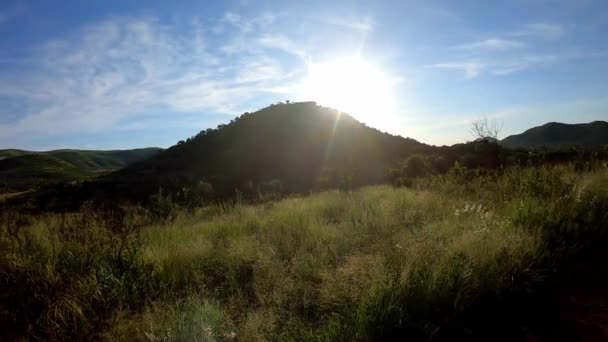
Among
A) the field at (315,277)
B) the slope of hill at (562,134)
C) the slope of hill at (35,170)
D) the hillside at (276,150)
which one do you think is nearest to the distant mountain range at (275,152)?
the hillside at (276,150)

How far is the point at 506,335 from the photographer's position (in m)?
2.95

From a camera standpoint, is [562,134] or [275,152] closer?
[275,152]

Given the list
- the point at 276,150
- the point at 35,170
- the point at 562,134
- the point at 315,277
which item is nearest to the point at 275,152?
the point at 276,150

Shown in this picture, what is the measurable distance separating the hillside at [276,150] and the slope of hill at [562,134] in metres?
56.0

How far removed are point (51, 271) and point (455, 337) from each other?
418cm

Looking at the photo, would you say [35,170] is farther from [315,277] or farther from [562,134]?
[562,134]

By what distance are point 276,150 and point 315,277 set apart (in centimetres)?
4009

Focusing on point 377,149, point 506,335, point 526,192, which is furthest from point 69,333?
point 377,149

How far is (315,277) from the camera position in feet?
13.2

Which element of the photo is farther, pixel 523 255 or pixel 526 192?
pixel 526 192

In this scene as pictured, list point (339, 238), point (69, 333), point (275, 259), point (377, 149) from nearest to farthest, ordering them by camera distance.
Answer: point (69, 333) → point (275, 259) → point (339, 238) → point (377, 149)

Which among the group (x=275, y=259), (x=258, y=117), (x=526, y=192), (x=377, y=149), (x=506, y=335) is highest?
(x=258, y=117)

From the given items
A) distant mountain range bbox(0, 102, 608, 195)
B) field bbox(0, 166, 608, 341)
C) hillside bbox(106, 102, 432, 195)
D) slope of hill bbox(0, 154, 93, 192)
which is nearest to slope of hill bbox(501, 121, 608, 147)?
distant mountain range bbox(0, 102, 608, 195)

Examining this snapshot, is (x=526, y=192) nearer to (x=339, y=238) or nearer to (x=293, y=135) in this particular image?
(x=339, y=238)
